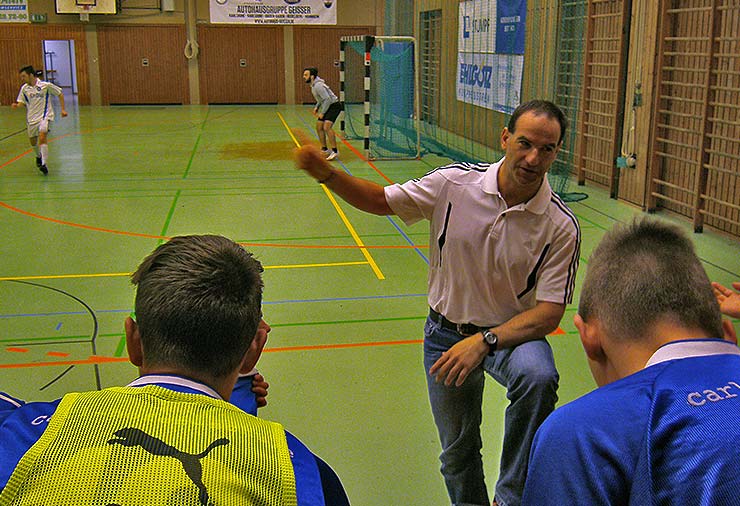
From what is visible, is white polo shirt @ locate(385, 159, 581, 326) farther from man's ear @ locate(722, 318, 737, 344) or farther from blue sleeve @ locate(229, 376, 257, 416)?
man's ear @ locate(722, 318, 737, 344)

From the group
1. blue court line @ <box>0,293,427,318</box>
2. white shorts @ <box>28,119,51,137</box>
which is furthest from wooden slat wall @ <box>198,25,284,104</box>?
blue court line @ <box>0,293,427,318</box>

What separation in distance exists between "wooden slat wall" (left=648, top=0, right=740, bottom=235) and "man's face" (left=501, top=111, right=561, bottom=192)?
21.0ft

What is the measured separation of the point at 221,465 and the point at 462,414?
2.07m

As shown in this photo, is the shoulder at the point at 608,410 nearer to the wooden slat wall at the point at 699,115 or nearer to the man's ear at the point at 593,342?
the man's ear at the point at 593,342

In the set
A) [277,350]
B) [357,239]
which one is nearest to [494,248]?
[277,350]

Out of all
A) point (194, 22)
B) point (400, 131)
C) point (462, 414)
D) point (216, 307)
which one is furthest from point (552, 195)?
point (194, 22)

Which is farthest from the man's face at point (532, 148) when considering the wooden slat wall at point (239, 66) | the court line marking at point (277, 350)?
the wooden slat wall at point (239, 66)

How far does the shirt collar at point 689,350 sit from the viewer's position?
1437 mm

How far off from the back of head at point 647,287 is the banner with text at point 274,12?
2432 centimetres

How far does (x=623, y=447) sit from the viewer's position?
1332 millimetres

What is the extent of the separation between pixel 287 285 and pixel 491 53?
890 cm

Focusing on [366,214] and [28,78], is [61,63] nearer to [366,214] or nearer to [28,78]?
[28,78]

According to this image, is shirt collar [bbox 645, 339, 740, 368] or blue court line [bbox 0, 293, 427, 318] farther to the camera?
blue court line [bbox 0, 293, 427, 318]

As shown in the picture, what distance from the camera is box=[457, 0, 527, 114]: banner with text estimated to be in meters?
13.4
